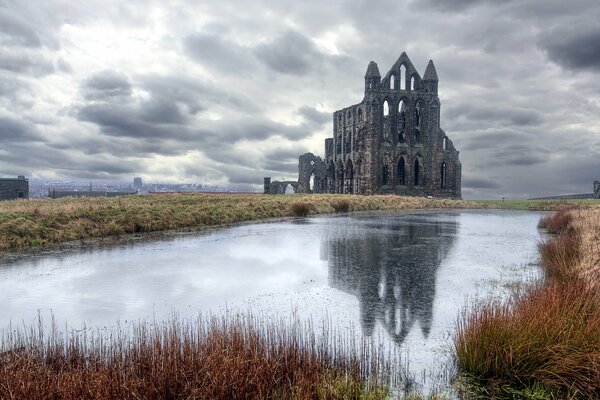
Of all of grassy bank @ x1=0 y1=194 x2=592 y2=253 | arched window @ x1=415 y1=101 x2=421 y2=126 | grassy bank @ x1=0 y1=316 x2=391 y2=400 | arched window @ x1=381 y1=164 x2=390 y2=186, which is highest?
arched window @ x1=415 y1=101 x2=421 y2=126

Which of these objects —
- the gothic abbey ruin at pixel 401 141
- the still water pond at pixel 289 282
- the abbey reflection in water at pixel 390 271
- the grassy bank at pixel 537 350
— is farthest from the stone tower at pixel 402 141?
the grassy bank at pixel 537 350

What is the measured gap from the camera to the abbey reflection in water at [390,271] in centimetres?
797

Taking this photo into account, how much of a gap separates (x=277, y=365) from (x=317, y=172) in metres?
70.9

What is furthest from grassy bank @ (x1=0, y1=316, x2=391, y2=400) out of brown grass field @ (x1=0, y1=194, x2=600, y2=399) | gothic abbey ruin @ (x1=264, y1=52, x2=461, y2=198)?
gothic abbey ruin @ (x1=264, y1=52, x2=461, y2=198)

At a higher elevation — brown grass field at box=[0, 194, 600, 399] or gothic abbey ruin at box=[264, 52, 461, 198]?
gothic abbey ruin at box=[264, 52, 461, 198]

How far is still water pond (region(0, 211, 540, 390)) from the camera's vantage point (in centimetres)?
780

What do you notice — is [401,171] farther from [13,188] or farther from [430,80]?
[13,188]

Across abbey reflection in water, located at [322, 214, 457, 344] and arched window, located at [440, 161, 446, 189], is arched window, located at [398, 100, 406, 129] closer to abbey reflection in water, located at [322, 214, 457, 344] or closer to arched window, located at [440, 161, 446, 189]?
arched window, located at [440, 161, 446, 189]

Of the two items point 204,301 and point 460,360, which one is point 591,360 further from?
point 204,301

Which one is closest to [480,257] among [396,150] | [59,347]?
[59,347]

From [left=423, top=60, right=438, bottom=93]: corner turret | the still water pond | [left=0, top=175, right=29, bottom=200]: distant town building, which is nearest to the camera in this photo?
the still water pond

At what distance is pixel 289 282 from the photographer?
1089cm

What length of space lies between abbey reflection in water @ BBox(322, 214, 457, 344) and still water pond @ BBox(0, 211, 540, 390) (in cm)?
3

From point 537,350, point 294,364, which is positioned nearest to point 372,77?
point 537,350
